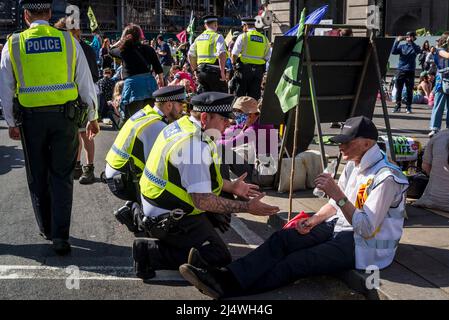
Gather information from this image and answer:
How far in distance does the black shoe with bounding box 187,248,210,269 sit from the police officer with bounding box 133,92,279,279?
5.7 inches

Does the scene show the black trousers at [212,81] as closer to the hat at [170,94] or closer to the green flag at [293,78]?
the green flag at [293,78]

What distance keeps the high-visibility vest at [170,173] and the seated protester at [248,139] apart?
2370mm

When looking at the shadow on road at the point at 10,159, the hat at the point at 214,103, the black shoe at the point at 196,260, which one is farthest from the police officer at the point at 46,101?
the shadow on road at the point at 10,159

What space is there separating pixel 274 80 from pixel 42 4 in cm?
244

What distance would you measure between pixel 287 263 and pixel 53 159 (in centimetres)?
218

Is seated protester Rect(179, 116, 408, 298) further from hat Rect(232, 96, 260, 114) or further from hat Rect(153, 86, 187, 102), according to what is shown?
hat Rect(232, 96, 260, 114)

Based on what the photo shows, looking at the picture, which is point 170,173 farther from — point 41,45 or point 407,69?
point 407,69

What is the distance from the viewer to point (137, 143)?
5566 millimetres

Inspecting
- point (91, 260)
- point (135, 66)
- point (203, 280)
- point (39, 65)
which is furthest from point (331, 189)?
point (135, 66)

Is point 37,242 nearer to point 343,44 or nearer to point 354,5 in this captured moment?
point 343,44

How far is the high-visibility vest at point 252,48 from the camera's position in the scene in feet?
34.2

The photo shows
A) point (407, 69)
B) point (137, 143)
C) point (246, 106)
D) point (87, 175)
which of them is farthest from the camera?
point (407, 69)

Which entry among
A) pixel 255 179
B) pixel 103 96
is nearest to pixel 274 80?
pixel 255 179

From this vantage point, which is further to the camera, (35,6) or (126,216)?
(126,216)
